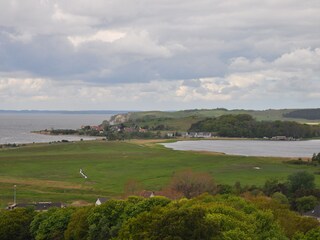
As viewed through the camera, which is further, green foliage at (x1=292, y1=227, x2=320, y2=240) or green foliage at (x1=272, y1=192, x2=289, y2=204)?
green foliage at (x1=272, y1=192, x2=289, y2=204)

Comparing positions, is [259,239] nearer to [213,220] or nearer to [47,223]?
[213,220]

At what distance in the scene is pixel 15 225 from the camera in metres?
48.6

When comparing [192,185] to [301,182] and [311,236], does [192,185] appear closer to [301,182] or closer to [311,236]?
[301,182]

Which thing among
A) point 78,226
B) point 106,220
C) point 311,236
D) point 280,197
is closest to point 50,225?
point 78,226

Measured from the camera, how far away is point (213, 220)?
37062mm

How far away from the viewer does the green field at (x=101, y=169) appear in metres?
81.1

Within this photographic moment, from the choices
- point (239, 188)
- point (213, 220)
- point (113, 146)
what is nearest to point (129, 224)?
point (213, 220)

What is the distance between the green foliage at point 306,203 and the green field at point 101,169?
20.4 metres

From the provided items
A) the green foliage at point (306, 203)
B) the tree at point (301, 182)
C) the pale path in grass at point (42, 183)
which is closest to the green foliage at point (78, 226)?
the green foliage at point (306, 203)

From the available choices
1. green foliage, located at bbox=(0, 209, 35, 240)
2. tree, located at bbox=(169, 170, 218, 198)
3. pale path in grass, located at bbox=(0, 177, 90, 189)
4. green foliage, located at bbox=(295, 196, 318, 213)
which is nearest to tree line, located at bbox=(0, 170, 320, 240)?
green foliage, located at bbox=(0, 209, 35, 240)

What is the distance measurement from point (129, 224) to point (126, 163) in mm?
78535

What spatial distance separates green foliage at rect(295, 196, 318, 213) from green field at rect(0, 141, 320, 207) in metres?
20.4

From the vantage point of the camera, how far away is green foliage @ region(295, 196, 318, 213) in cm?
6425

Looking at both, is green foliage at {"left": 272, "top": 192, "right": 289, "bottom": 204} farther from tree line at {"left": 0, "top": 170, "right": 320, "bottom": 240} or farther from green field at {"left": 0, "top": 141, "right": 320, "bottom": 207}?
green field at {"left": 0, "top": 141, "right": 320, "bottom": 207}
